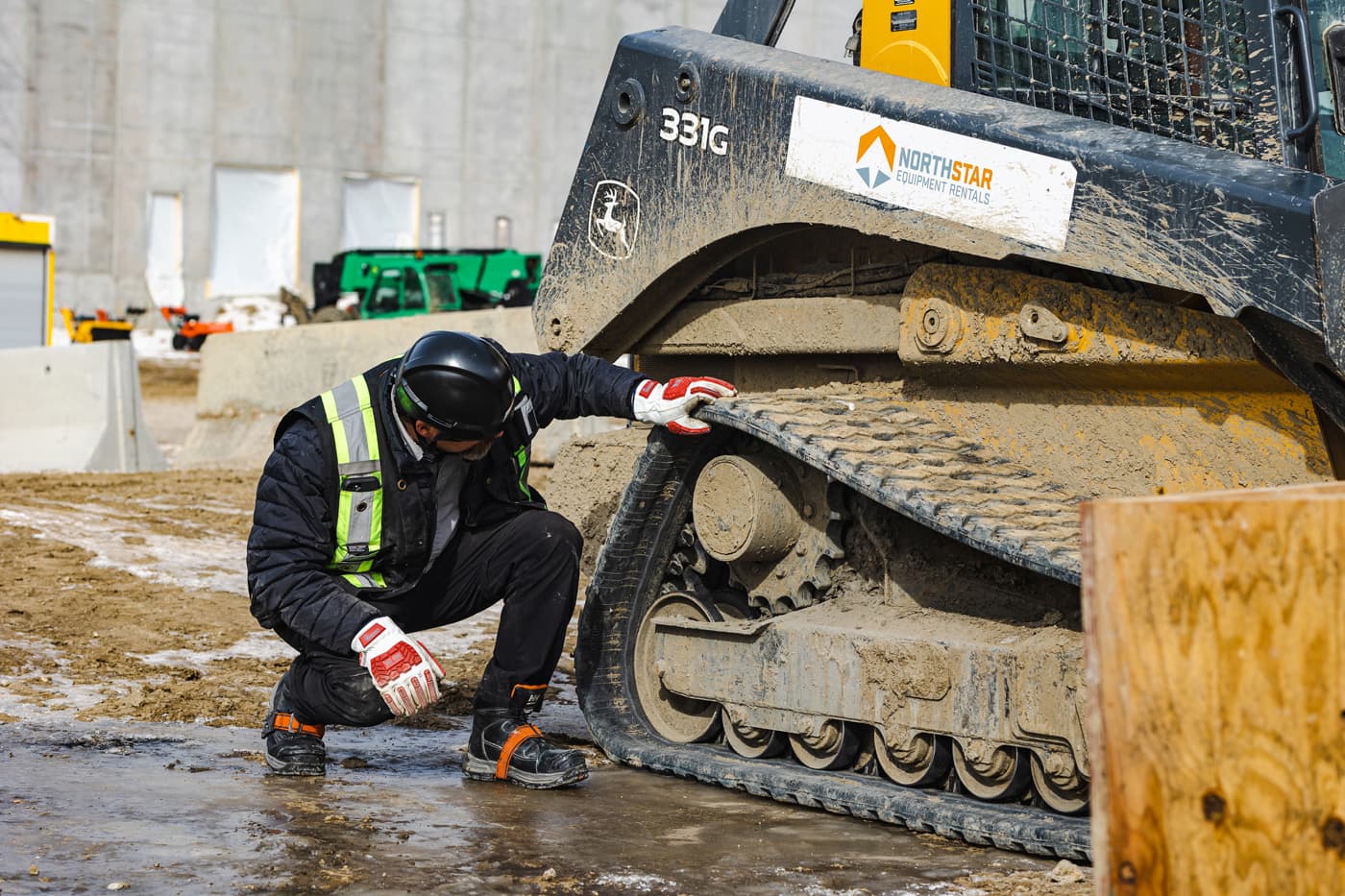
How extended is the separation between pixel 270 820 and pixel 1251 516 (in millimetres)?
2346

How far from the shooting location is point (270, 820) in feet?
11.9

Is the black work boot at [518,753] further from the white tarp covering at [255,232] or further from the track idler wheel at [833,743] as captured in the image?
the white tarp covering at [255,232]

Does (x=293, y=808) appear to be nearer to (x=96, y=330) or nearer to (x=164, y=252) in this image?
(x=96, y=330)

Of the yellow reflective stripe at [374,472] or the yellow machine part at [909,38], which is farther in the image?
the yellow machine part at [909,38]

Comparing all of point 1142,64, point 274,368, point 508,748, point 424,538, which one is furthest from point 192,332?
point 1142,64

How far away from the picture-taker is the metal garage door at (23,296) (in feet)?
52.1

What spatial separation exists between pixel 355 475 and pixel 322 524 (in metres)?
0.14

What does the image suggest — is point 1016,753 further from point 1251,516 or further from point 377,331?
point 377,331

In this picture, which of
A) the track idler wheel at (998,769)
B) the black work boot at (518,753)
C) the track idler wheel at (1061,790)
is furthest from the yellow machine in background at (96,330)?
the track idler wheel at (1061,790)

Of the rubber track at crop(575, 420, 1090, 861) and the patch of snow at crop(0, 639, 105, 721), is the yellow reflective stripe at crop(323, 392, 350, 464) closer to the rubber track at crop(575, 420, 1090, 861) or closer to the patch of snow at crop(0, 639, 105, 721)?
the rubber track at crop(575, 420, 1090, 861)

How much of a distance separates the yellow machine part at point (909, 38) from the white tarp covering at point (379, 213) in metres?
24.8

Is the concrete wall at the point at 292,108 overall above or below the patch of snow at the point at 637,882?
above

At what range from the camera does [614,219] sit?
485 cm

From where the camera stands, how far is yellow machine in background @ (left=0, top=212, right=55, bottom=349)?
15.9m
